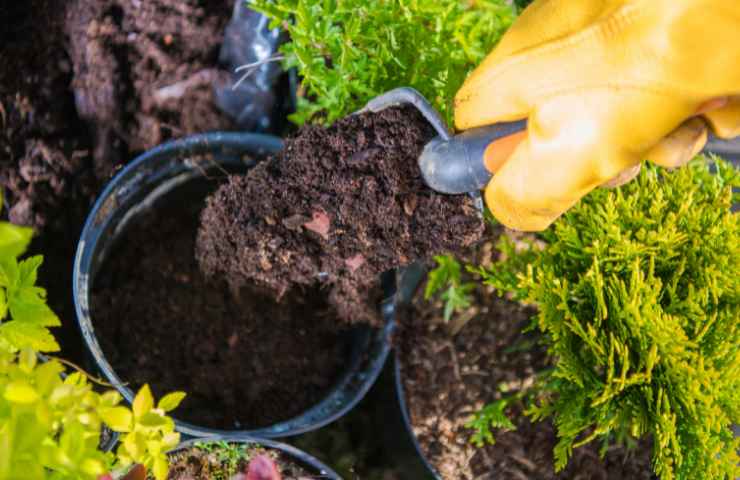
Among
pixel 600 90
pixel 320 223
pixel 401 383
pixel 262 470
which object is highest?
pixel 600 90

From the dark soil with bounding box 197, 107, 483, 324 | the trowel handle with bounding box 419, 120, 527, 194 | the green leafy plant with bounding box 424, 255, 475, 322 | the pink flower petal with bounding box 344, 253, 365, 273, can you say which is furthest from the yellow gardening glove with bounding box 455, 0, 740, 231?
the green leafy plant with bounding box 424, 255, 475, 322

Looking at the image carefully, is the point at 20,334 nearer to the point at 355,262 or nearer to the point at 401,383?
the point at 355,262

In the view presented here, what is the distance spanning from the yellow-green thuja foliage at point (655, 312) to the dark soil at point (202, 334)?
54 cm

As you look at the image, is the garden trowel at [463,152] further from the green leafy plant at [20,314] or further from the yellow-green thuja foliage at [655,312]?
the green leafy plant at [20,314]

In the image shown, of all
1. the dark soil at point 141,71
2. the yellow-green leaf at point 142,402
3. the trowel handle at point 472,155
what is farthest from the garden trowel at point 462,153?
the dark soil at point 141,71

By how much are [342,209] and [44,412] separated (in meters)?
0.70

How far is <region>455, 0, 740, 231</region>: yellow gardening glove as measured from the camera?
96 centimetres

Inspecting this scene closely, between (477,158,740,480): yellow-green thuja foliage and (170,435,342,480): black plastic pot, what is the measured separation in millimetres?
471

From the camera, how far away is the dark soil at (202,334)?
5.36ft

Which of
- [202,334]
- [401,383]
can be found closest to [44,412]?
[202,334]

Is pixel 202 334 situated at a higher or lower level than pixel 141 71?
lower

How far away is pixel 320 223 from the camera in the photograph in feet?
4.50

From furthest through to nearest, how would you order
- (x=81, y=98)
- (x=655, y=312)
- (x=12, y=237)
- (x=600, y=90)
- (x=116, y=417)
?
1. (x=81, y=98)
2. (x=655, y=312)
3. (x=600, y=90)
4. (x=116, y=417)
5. (x=12, y=237)

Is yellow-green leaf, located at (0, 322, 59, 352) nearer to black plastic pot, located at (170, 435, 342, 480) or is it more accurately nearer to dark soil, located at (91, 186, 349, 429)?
black plastic pot, located at (170, 435, 342, 480)
